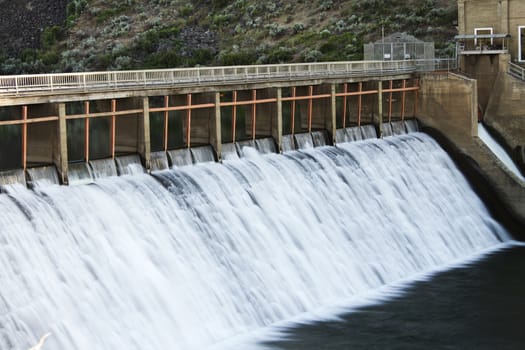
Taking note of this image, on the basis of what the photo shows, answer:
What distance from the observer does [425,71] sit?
172 feet

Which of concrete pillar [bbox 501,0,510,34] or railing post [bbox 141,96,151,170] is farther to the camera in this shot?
concrete pillar [bbox 501,0,510,34]

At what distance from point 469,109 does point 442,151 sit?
247 centimetres

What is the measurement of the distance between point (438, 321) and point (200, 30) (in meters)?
82.8

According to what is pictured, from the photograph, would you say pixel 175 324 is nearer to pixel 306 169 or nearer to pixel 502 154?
pixel 306 169

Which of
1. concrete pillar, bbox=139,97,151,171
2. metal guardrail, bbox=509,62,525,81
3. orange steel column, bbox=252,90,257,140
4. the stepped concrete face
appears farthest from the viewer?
metal guardrail, bbox=509,62,525,81

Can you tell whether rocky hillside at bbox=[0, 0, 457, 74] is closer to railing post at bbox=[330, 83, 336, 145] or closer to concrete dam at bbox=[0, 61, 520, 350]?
railing post at bbox=[330, 83, 336, 145]

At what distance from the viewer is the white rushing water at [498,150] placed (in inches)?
1943

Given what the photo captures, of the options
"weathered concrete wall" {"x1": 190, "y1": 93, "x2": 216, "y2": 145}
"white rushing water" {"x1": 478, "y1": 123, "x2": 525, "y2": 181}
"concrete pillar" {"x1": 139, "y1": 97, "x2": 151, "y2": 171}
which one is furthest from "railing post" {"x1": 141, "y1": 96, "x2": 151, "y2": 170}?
"white rushing water" {"x1": 478, "y1": 123, "x2": 525, "y2": 181}

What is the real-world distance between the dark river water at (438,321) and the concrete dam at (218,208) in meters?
1.47

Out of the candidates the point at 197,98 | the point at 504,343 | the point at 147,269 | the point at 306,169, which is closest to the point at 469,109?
the point at 306,169

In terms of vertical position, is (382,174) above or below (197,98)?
below

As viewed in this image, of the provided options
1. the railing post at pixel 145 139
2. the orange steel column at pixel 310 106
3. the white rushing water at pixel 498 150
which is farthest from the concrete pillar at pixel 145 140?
the white rushing water at pixel 498 150

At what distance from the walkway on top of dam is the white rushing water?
4899mm

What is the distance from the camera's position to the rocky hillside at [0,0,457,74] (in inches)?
3634
